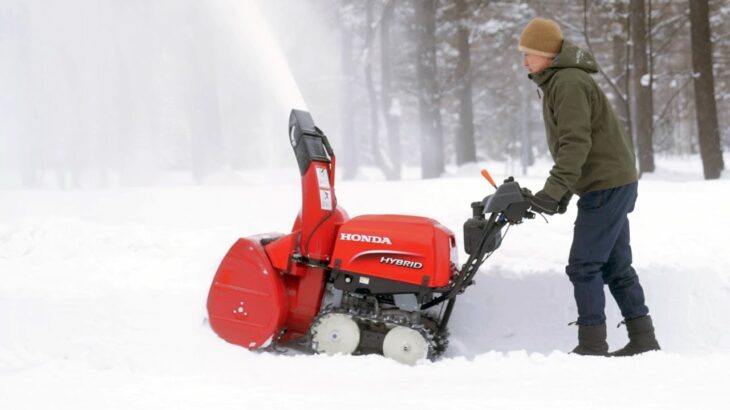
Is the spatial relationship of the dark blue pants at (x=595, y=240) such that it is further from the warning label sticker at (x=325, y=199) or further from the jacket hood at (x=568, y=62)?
the warning label sticker at (x=325, y=199)

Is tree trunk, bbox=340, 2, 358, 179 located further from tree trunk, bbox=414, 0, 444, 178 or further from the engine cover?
the engine cover

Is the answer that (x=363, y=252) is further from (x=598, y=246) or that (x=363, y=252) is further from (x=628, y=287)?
(x=628, y=287)

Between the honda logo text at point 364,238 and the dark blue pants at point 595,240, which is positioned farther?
the honda logo text at point 364,238

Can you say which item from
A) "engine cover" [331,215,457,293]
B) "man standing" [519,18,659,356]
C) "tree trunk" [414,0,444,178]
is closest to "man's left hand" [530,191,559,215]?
"man standing" [519,18,659,356]

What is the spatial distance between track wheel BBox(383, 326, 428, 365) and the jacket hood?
159cm

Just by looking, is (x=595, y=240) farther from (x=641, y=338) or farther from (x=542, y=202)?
(x=641, y=338)

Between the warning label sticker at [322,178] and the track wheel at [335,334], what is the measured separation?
2.56 ft

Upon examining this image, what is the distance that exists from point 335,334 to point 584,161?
1.70 meters

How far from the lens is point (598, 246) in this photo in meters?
3.71

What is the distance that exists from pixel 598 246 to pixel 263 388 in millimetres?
1973

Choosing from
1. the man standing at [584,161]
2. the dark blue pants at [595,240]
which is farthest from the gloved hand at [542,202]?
the dark blue pants at [595,240]

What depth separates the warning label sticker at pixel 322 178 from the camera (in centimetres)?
402

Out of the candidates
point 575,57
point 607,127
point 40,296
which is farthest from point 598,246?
point 40,296

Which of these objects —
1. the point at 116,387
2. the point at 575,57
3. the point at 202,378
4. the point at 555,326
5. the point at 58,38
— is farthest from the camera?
the point at 58,38
